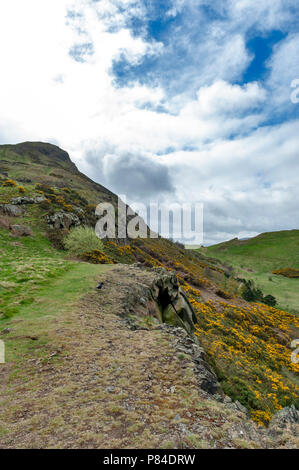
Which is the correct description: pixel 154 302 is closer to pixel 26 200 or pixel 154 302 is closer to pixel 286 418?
pixel 286 418

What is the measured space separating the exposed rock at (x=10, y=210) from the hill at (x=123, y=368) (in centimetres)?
1012

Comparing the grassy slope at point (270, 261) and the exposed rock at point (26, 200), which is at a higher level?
the exposed rock at point (26, 200)

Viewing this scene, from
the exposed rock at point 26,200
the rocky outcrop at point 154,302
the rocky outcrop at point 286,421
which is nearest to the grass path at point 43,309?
the rocky outcrop at point 154,302

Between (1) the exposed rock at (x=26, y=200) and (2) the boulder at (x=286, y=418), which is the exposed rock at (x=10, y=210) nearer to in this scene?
(1) the exposed rock at (x=26, y=200)

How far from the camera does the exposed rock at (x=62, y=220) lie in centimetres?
3620

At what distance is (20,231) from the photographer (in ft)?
103

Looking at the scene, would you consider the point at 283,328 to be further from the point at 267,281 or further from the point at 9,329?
the point at 267,281

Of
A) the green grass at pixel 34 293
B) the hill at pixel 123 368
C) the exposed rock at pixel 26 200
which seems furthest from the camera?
the exposed rock at pixel 26 200

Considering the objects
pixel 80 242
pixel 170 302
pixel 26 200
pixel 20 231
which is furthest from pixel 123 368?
pixel 26 200

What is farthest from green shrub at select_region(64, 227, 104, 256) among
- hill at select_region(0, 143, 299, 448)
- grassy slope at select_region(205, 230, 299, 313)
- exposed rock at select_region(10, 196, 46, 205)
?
grassy slope at select_region(205, 230, 299, 313)

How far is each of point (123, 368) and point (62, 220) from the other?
33.5 metres

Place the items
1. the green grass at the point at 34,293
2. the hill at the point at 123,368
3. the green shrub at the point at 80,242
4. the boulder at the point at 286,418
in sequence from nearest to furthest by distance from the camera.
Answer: the hill at the point at 123,368, the boulder at the point at 286,418, the green grass at the point at 34,293, the green shrub at the point at 80,242

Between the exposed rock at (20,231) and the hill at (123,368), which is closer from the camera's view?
the hill at (123,368)
